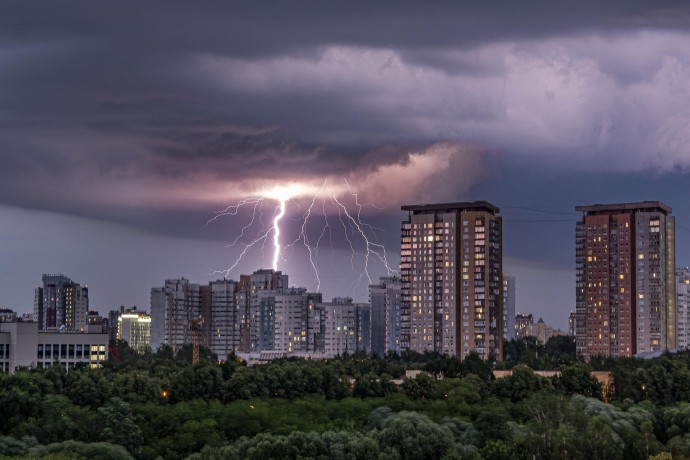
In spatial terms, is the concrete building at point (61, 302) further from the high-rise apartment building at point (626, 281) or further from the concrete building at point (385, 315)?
the high-rise apartment building at point (626, 281)

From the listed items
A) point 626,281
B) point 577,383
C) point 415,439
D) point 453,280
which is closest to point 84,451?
point 415,439

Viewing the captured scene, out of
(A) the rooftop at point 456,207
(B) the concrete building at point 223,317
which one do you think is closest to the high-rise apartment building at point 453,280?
(A) the rooftop at point 456,207

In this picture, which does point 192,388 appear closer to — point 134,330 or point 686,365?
point 686,365

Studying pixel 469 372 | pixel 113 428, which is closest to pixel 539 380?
pixel 469 372

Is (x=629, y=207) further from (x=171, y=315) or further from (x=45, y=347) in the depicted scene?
(x=171, y=315)

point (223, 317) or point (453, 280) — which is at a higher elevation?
point (453, 280)

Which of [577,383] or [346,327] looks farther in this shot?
[346,327]
